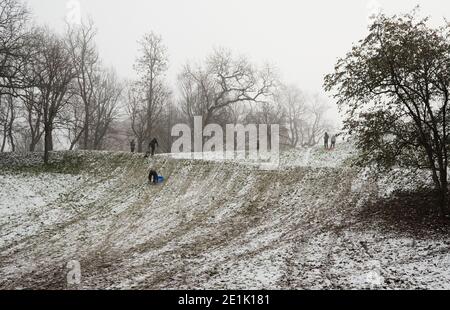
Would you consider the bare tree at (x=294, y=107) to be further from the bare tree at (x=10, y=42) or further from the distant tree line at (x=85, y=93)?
the bare tree at (x=10, y=42)

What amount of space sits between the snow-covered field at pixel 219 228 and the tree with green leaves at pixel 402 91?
297cm

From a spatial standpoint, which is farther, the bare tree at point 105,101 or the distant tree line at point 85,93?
the bare tree at point 105,101

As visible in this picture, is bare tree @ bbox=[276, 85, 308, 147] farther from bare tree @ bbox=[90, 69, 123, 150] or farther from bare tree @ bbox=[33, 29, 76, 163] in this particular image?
bare tree @ bbox=[33, 29, 76, 163]

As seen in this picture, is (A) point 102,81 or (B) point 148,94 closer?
(B) point 148,94

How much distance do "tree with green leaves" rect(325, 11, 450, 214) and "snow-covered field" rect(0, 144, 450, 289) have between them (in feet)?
9.73

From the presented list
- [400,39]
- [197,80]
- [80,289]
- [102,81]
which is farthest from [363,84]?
[102,81]

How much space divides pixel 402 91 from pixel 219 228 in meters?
10.4

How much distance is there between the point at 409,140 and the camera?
47.5 ft

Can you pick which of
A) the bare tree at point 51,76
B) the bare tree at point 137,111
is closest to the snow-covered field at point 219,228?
the bare tree at point 51,76

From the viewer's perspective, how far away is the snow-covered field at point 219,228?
1066 centimetres

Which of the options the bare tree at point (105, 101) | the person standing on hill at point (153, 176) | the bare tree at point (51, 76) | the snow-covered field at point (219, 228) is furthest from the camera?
the bare tree at point (105, 101)

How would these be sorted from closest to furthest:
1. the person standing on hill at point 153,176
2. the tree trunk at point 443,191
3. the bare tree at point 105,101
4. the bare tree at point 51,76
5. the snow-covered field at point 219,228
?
the snow-covered field at point 219,228
the tree trunk at point 443,191
the person standing on hill at point 153,176
the bare tree at point 51,76
the bare tree at point 105,101
